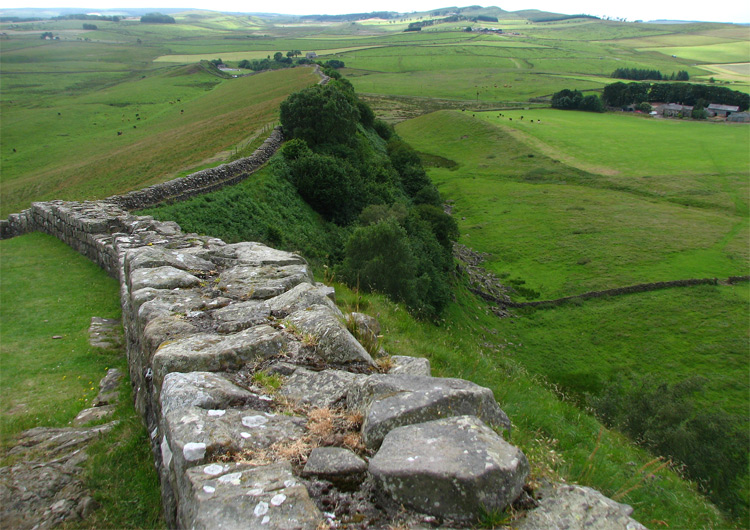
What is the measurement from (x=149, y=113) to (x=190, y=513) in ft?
286

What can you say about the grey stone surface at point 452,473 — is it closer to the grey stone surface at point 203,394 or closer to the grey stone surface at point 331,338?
the grey stone surface at point 203,394

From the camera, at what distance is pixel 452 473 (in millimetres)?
3988

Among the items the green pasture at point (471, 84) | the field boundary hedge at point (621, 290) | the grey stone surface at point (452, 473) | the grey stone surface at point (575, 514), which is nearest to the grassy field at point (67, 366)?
the grey stone surface at point (452, 473)

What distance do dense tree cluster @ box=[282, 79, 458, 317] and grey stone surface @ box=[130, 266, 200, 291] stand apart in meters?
11.1

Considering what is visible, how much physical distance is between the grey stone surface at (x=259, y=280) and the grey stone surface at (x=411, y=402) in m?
3.93

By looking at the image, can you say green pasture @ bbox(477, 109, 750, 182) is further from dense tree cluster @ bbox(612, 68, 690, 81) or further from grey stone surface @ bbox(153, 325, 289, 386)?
grey stone surface @ bbox(153, 325, 289, 386)

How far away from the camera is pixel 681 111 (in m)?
116

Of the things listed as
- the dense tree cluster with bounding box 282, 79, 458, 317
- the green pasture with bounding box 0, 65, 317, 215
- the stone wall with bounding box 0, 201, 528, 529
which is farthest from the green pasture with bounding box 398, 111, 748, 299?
the stone wall with bounding box 0, 201, 528, 529

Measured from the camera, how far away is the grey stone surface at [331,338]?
681 centimetres

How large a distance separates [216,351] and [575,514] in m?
4.89

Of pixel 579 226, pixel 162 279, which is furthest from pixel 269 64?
pixel 162 279

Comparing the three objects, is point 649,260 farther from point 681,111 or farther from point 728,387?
point 681,111

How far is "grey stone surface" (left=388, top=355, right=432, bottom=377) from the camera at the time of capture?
6695 millimetres

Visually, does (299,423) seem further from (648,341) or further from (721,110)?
(721,110)
